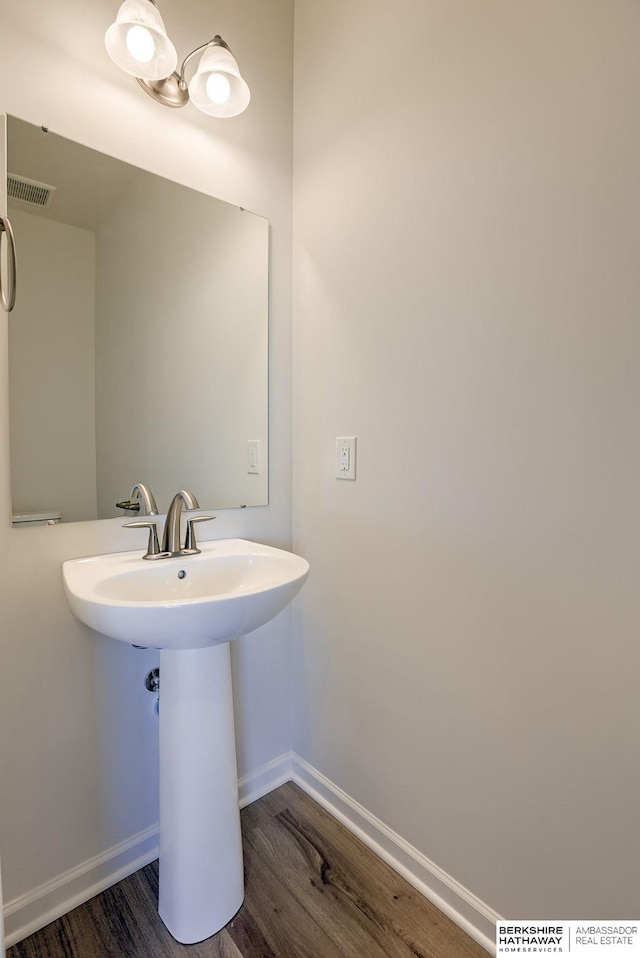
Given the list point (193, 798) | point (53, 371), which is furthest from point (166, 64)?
point (193, 798)

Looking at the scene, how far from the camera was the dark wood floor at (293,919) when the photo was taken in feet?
A: 3.33

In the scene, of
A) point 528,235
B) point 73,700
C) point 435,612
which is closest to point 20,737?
point 73,700

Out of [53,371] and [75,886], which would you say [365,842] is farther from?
[53,371]

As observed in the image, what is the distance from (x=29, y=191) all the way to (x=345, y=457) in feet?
3.30

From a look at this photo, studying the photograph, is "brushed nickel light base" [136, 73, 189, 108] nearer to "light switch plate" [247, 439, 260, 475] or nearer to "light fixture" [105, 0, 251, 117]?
"light fixture" [105, 0, 251, 117]

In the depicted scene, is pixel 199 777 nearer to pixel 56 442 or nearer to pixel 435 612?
pixel 435 612

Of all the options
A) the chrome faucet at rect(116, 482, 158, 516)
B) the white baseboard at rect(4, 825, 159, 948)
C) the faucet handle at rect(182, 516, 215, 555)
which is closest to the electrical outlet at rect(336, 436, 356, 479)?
the faucet handle at rect(182, 516, 215, 555)

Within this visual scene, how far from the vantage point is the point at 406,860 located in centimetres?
120

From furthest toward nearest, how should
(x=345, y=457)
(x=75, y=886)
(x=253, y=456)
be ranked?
1. (x=253, y=456)
2. (x=345, y=457)
3. (x=75, y=886)

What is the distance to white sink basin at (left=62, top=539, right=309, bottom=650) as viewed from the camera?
833mm

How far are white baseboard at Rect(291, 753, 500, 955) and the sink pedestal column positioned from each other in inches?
16.9

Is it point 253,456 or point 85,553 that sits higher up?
point 253,456

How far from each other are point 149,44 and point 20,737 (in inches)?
64.3

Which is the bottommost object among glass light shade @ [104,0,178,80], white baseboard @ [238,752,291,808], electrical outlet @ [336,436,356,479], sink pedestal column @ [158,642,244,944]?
white baseboard @ [238,752,291,808]
